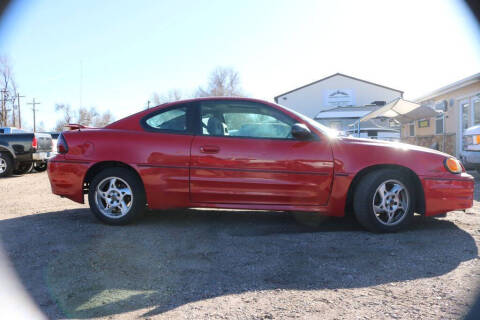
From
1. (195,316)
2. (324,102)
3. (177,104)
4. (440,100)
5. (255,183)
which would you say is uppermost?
(324,102)

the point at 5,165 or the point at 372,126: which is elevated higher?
the point at 372,126

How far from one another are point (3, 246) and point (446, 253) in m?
3.96

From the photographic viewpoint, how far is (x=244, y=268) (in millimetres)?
2764

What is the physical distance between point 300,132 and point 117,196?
212cm

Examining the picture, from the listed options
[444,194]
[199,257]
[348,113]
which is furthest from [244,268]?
[348,113]

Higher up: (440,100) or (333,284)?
(440,100)

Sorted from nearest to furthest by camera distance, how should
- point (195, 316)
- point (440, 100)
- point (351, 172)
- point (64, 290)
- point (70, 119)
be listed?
1. point (195, 316)
2. point (64, 290)
3. point (351, 172)
4. point (440, 100)
5. point (70, 119)

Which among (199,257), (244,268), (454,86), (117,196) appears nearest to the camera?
(244,268)

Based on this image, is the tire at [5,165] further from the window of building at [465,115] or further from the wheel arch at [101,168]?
the window of building at [465,115]

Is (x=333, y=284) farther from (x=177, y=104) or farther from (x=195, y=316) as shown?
(x=177, y=104)

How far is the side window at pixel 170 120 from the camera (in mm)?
4023

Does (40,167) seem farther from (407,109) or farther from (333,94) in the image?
(333,94)

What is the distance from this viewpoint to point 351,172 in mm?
3740

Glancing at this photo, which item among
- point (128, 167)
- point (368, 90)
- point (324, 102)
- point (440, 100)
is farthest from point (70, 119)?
point (128, 167)
